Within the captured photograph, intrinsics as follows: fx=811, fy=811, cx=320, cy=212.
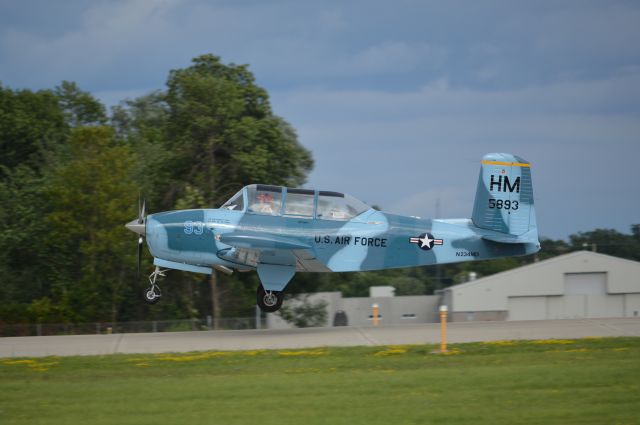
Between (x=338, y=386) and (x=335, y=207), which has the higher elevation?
(x=335, y=207)

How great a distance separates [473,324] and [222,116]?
17009 millimetres

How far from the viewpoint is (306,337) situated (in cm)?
1747

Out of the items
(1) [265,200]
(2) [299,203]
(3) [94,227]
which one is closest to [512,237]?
(2) [299,203]

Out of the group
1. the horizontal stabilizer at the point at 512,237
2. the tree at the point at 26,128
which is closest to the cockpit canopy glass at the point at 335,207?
the horizontal stabilizer at the point at 512,237

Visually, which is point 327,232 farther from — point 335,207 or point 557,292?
point 557,292

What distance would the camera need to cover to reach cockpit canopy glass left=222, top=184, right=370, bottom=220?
708 inches

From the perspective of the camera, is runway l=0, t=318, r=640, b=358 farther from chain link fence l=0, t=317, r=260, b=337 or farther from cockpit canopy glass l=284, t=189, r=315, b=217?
chain link fence l=0, t=317, r=260, b=337

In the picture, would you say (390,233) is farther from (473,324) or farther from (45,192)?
(45,192)

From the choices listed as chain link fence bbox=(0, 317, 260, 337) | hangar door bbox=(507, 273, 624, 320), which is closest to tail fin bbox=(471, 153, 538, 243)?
chain link fence bbox=(0, 317, 260, 337)

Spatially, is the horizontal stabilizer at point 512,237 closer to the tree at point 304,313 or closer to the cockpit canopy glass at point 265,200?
the cockpit canopy glass at point 265,200

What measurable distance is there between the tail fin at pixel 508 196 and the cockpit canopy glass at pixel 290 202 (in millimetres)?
3514

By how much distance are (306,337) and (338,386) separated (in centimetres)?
545

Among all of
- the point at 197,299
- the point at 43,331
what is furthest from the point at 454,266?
the point at 43,331

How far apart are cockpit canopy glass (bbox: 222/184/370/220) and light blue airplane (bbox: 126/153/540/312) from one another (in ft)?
0.07
